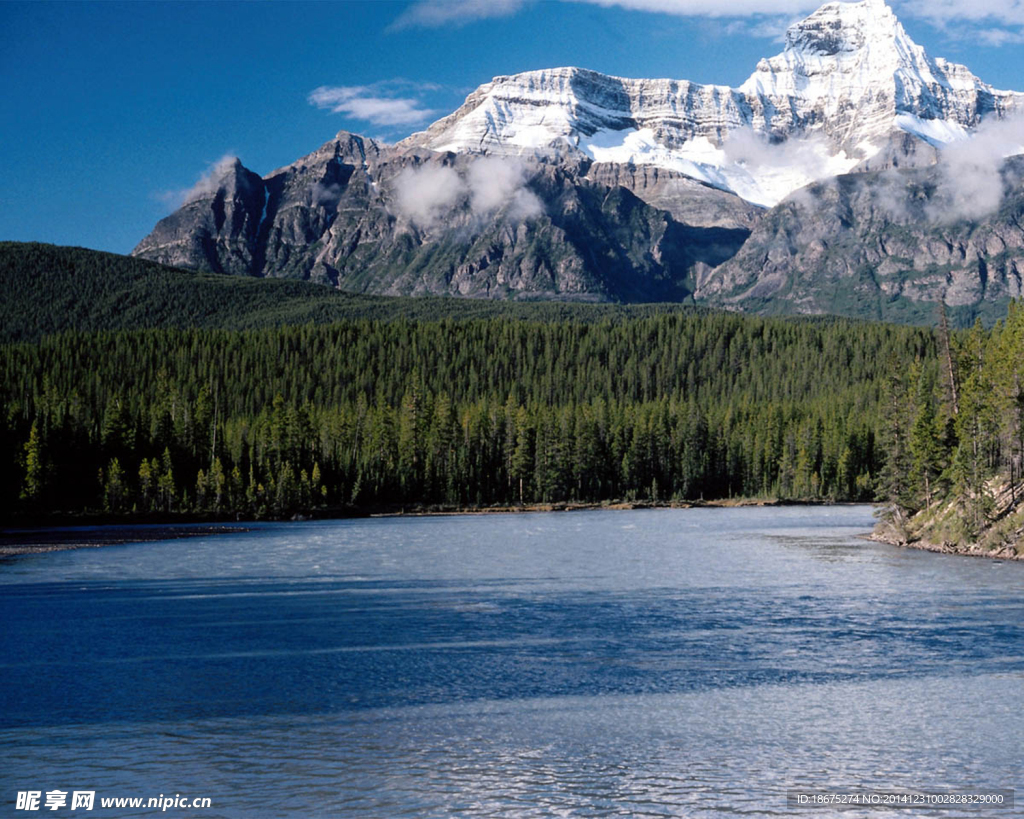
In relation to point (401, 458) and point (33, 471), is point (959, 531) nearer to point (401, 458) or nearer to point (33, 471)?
point (33, 471)

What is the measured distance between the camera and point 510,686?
35281mm

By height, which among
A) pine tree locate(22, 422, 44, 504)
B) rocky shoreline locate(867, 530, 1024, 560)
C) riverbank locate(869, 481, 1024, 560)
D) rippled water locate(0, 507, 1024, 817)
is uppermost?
pine tree locate(22, 422, 44, 504)

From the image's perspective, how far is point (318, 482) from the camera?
5955 inches

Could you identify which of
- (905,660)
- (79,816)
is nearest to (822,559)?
(905,660)

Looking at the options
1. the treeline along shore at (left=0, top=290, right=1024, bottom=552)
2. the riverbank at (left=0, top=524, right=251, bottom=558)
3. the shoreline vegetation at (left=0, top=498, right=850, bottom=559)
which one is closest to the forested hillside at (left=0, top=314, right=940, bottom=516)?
the treeline along shore at (left=0, top=290, right=1024, bottom=552)

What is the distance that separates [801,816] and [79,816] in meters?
15.6

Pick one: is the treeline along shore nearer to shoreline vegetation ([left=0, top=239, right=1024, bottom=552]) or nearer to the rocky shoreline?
shoreline vegetation ([left=0, top=239, right=1024, bottom=552])

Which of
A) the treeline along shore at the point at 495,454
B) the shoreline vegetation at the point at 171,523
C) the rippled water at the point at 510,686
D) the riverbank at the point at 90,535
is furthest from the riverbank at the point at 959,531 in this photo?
the riverbank at the point at 90,535

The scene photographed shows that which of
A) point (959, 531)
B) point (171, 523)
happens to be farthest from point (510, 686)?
point (171, 523)

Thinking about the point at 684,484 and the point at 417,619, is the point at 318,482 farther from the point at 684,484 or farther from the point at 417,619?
the point at 417,619

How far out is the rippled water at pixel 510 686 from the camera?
25062mm

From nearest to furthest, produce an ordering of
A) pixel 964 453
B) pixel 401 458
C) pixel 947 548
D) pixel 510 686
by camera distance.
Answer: pixel 510 686
pixel 947 548
pixel 964 453
pixel 401 458

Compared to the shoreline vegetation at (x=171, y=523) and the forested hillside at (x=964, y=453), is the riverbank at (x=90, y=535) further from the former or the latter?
the forested hillside at (x=964, y=453)

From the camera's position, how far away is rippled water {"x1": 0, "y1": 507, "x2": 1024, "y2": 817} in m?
25.1
